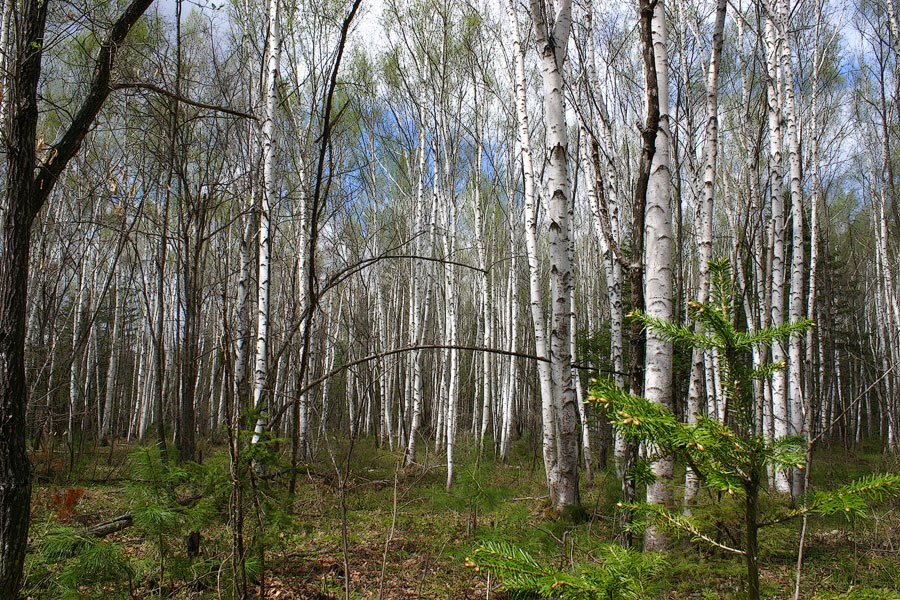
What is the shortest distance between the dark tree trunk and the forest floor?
14 cm

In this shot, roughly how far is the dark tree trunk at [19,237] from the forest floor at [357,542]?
14 centimetres

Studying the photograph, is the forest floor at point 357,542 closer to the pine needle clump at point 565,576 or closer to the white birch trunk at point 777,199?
the pine needle clump at point 565,576

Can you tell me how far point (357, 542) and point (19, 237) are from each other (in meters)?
4.24

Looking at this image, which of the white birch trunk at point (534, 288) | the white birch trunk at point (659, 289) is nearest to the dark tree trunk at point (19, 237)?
the white birch trunk at point (659, 289)

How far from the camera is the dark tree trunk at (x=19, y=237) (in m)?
1.93

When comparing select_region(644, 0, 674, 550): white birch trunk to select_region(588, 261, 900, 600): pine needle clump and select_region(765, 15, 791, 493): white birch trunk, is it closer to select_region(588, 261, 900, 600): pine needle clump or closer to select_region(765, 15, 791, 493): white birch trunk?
select_region(588, 261, 900, 600): pine needle clump

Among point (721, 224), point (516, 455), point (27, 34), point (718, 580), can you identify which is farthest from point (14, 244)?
point (721, 224)

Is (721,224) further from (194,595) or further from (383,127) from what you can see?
(194,595)

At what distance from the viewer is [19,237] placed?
2.08m

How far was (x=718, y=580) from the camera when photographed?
3.30 m

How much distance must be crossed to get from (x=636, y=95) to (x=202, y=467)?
906 cm

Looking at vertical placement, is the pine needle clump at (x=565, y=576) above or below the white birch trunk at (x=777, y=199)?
below

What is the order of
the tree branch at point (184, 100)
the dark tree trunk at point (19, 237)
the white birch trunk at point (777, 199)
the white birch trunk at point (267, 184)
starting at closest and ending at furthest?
the dark tree trunk at point (19, 237)
the tree branch at point (184, 100)
the white birch trunk at point (267, 184)
the white birch trunk at point (777, 199)

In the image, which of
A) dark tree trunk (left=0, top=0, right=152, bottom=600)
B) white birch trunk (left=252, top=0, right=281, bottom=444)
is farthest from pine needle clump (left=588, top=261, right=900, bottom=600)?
white birch trunk (left=252, top=0, right=281, bottom=444)
